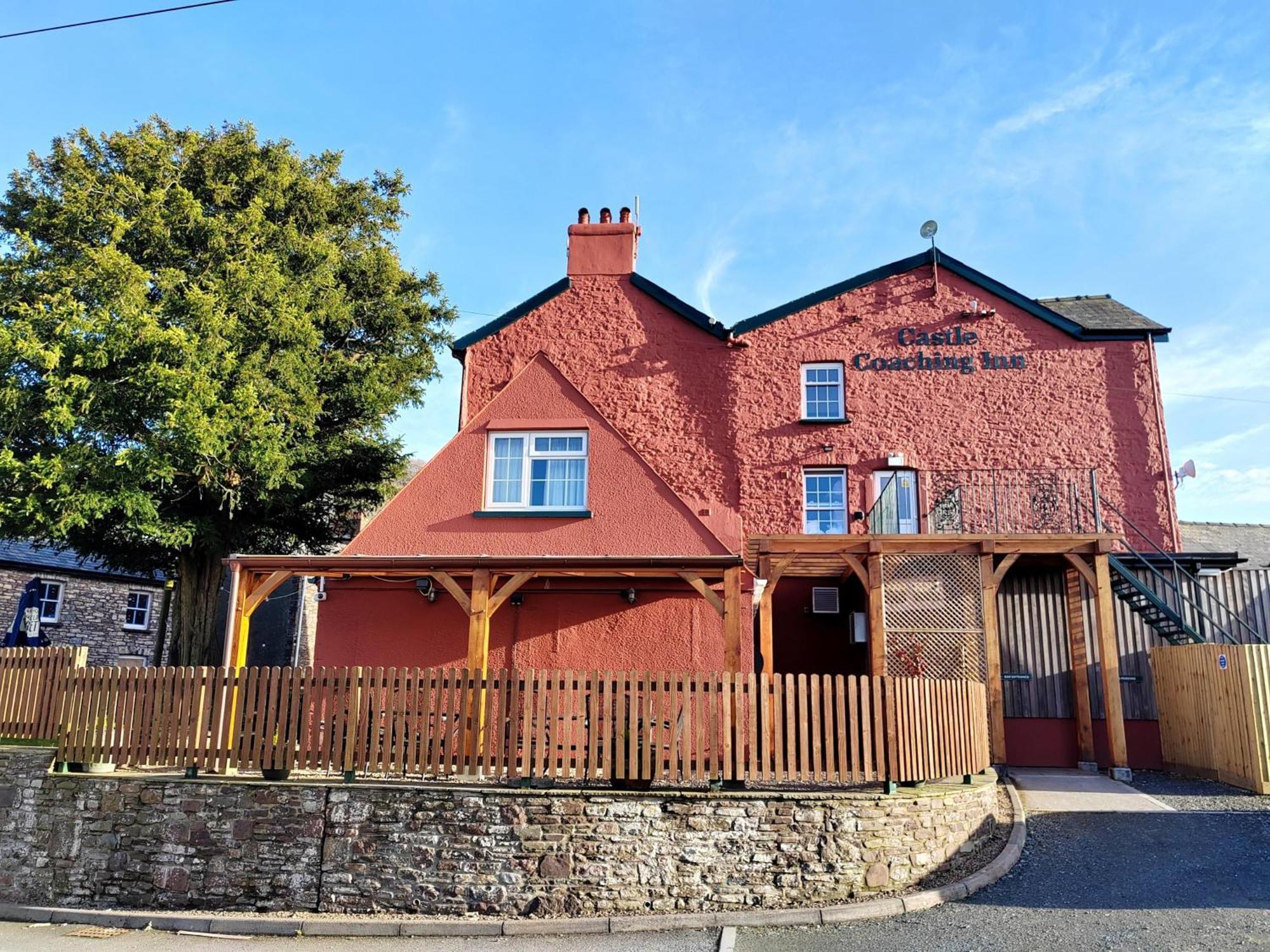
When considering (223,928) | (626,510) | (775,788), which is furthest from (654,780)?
(626,510)

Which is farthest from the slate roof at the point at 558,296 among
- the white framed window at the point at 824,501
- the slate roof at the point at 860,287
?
the white framed window at the point at 824,501

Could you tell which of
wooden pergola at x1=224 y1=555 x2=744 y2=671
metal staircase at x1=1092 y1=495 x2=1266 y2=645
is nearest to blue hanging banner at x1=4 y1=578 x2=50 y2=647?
wooden pergola at x1=224 y1=555 x2=744 y2=671

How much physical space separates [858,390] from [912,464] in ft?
6.10

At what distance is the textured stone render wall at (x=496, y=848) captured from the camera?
357 inches

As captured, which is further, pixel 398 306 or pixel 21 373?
pixel 398 306

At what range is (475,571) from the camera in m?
12.7

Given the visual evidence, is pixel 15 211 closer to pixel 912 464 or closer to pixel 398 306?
pixel 398 306

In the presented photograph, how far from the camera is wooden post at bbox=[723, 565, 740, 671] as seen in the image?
36.3ft

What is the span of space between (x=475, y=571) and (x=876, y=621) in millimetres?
6664

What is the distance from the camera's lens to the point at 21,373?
18.2 m

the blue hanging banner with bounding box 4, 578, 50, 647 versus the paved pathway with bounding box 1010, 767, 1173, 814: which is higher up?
the blue hanging banner with bounding box 4, 578, 50, 647

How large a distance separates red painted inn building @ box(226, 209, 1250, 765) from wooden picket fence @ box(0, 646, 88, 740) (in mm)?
3902

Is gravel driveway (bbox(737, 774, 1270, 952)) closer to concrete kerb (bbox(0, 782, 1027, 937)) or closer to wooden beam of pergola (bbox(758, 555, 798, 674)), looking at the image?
concrete kerb (bbox(0, 782, 1027, 937))

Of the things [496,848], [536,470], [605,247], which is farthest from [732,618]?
[605,247]
